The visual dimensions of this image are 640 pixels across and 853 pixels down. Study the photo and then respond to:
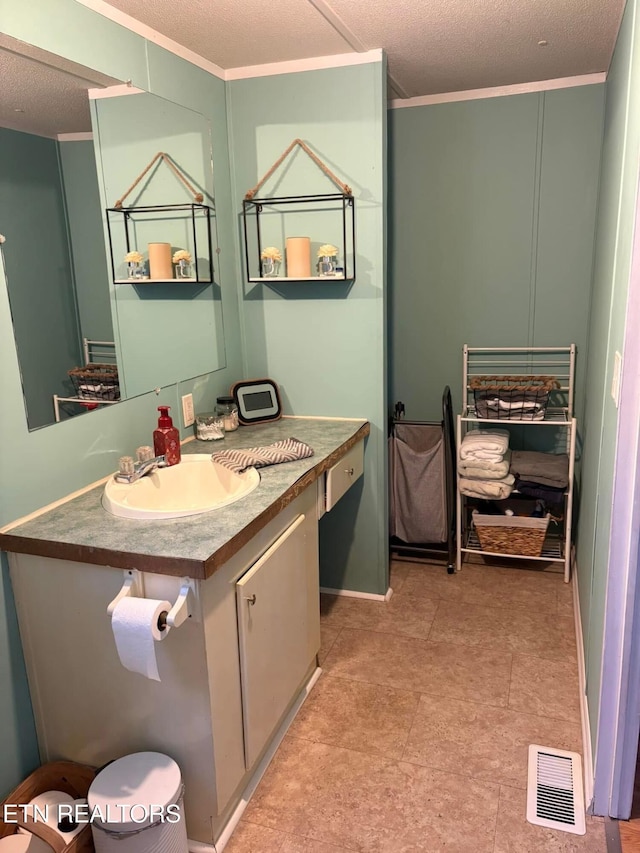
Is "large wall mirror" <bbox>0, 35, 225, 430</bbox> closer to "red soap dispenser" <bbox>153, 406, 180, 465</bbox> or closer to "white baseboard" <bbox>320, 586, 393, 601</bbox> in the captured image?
"red soap dispenser" <bbox>153, 406, 180, 465</bbox>

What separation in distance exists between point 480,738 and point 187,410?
5.13ft

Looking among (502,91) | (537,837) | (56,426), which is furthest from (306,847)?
(502,91)

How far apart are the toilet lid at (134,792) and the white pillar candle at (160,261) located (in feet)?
5.17

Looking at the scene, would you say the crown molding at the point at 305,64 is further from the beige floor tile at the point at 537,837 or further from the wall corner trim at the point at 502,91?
the beige floor tile at the point at 537,837

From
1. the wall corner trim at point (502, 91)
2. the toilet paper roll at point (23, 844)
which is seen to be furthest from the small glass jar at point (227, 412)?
the wall corner trim at point (502, 91)

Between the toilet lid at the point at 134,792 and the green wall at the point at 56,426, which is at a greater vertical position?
the green wall at the point at 56,426

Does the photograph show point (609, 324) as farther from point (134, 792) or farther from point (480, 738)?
point (134, 792)

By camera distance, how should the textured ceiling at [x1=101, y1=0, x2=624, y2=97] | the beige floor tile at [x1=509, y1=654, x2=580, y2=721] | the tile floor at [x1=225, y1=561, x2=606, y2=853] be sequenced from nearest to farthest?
the tile floor at [x1=225, y1=561, x2=606, y2=853], the textured ceiling at [x1=101, y1=0, x2=624, y2=97], the beige floor tile at [x1=509, y1=654, x2=580, y2=721]

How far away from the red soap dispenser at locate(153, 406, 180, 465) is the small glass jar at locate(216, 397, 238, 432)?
1.61ft

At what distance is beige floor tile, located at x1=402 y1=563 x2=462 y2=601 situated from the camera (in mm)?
3152

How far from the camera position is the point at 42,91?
185cm

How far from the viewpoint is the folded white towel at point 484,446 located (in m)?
3.16

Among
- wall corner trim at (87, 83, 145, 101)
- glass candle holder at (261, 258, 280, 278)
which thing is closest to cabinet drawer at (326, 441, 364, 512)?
glass candle holder at (261, 258, 280, 278)

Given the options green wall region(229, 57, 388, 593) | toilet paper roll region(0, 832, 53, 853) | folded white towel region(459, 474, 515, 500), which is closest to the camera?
toilet paper roll region(0, 832, 53, 853)
